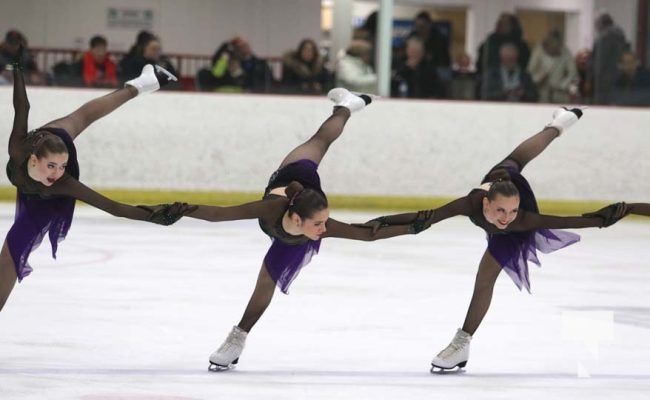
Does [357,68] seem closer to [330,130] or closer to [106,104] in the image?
[330,130]

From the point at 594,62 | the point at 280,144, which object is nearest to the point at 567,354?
the point at 280,144

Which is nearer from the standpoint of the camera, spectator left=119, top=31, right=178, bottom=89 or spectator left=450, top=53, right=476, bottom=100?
spectator left=119, top=31, right=178, bottom=89

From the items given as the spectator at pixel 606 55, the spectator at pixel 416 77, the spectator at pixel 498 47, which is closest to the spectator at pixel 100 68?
the spectator at pixel 416 77

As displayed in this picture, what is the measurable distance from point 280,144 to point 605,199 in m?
3.15

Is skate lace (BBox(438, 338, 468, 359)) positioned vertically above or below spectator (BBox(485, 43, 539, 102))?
below

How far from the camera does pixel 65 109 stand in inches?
506

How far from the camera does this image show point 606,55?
1379 centimetres

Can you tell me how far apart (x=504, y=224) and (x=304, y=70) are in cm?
782

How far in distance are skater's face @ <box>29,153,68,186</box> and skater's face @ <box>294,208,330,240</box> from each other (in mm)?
987

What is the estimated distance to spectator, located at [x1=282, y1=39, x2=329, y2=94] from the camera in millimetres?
13320

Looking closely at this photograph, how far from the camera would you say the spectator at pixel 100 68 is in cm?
1309

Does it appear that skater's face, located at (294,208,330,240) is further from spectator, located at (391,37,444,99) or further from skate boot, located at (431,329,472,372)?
spectator, located at (391,37,444,99)

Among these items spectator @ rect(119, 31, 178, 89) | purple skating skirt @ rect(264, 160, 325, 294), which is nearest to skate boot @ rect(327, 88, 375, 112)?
purple skating skirt @ rect(264, 160, 325, 294)

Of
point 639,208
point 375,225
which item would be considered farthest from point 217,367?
point 639,208
